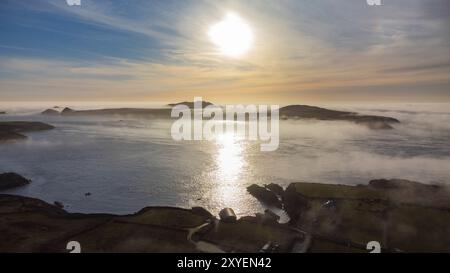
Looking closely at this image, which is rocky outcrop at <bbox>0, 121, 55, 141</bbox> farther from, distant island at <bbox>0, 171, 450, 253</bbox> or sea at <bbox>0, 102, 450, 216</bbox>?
distant island at <bbox>0, 171, 450, 253</bbox>

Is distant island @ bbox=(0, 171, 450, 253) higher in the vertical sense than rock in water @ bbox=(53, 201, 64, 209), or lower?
higher

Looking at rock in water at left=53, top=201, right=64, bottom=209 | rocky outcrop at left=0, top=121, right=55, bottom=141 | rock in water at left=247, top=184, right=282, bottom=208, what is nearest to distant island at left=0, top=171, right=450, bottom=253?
rock in water at left=53, top=201, right=64, bottom=209

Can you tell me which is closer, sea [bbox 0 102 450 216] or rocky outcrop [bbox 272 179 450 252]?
rocky outcrop [bbox 272 179 450 252]

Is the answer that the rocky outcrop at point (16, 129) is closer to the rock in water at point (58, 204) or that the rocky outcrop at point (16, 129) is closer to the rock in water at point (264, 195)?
the rock in water at point (58, 204)

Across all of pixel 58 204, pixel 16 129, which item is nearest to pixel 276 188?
pixel 58 204

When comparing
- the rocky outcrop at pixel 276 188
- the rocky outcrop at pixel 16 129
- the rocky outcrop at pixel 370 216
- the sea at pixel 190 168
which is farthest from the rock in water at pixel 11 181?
the rocky outcrop at pixel 16 129

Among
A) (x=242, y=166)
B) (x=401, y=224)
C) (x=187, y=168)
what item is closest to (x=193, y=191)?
(x=187, y=168)
